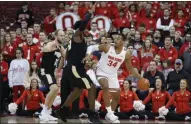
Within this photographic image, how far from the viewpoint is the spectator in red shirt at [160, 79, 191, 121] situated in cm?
1454

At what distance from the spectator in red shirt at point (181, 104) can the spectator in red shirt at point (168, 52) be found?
64.8 inches

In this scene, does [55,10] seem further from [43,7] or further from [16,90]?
[16,90]

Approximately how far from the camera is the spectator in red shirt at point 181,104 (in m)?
14.5

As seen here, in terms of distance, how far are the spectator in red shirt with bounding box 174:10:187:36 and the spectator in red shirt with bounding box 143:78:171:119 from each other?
10.9ft

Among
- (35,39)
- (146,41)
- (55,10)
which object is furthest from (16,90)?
(55,10)

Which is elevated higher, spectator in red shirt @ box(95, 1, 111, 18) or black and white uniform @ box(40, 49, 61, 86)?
spectator in red shirt @ box(95, 1, 111, 18)

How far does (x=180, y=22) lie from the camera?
17.8 meters

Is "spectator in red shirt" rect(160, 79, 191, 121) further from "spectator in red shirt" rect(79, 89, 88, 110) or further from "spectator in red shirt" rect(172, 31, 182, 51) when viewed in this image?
"spectator in red shirt" rect(172, 31, 182, 51)

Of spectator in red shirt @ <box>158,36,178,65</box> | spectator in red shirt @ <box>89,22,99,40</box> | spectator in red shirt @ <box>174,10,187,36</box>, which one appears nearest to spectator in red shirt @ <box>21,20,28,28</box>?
spectator in red shirt @ <box>89,22,99,40</box>

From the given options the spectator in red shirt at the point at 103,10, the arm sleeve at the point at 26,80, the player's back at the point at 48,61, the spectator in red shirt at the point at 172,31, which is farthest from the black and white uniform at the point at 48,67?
the spectator in red shirt at the point at 103,10

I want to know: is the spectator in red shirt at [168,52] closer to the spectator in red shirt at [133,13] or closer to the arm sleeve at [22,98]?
the spectator in red shirt at [133,13]

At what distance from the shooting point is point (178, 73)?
1521 centimetres

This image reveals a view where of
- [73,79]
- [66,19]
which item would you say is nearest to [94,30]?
[66,19]

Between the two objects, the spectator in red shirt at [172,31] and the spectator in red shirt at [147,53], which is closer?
the spectator in red shirt at [147,53]
